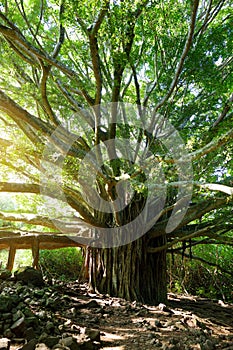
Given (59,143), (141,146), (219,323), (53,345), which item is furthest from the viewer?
(141,146)

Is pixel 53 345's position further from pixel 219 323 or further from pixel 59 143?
pixel 219 323

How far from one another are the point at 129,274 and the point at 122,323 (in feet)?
5.42

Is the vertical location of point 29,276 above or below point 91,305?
above

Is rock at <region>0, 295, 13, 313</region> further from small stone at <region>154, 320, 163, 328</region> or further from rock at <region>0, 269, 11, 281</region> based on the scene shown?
small stone at <region>154, 320, 163, 328</region>

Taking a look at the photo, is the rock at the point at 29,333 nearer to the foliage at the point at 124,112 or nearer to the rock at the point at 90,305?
the rock at the point at 90,305

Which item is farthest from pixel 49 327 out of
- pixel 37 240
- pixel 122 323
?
pixel 37 240

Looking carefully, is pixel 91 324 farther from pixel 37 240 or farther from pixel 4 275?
pixel 37 240

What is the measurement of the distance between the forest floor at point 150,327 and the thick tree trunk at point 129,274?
47 centimetres

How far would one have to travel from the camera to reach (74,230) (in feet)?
18.7

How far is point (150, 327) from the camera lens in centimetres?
323

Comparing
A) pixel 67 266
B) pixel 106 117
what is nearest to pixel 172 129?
pixel 106 117

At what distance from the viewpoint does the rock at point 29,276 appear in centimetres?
404

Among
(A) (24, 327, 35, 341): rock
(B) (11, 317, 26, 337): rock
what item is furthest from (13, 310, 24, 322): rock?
(A) (24, 327, 35, 341): rock

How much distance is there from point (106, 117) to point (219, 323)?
139 inches
